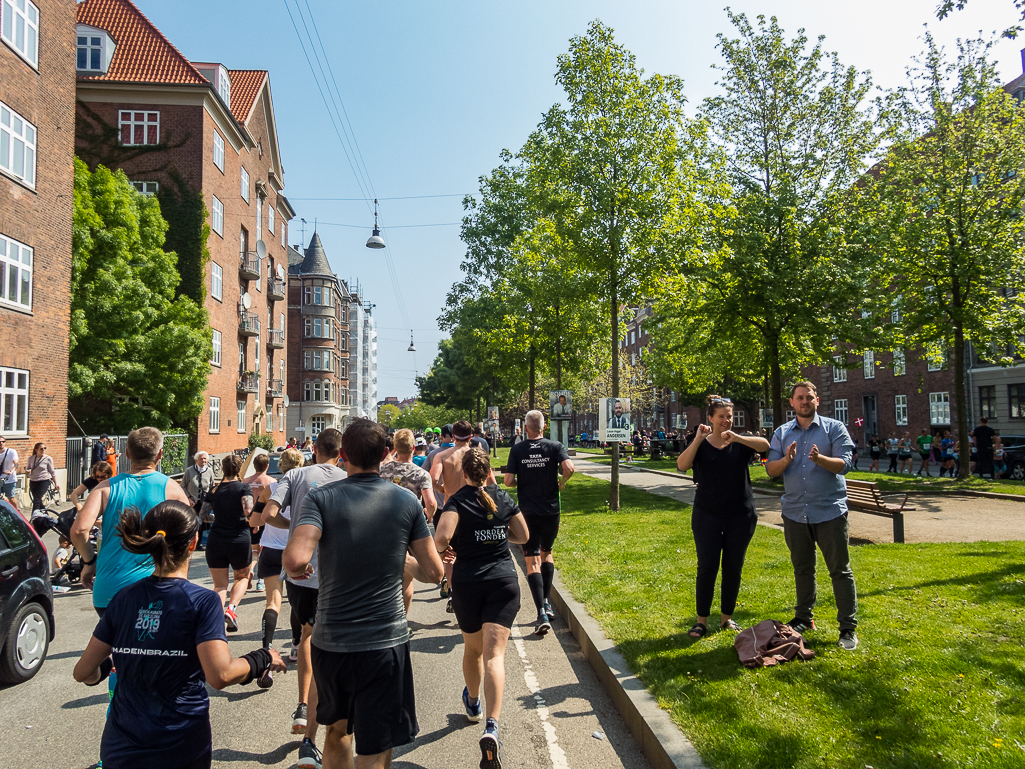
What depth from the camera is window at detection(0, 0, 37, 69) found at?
17.8 m

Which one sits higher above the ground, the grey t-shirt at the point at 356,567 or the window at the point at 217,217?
the window at the point at 217,217

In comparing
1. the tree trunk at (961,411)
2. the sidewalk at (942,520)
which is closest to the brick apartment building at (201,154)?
the sidewalk at (942,520)

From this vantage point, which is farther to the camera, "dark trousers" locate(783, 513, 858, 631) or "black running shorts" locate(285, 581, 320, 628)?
"dark trousers" locate(783, 513, 858, 631)

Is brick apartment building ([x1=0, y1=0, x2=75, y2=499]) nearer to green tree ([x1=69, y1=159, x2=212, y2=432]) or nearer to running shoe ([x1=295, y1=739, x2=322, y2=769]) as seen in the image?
green tree ([x1=69, y1=159, x2=212, y2=432])

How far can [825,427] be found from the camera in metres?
5.70

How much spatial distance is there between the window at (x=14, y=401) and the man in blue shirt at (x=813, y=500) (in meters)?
19.1

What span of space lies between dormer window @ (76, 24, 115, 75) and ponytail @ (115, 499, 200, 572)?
35.1 m

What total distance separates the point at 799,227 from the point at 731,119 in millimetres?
3809

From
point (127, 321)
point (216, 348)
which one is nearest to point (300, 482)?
point (127, 321)

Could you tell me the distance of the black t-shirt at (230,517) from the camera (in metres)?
6.69

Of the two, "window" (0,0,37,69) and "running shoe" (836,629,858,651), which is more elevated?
"window" (0,0,37,69)

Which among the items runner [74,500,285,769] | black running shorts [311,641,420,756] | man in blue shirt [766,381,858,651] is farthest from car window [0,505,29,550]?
man in blue shirt [766,381,858,651]

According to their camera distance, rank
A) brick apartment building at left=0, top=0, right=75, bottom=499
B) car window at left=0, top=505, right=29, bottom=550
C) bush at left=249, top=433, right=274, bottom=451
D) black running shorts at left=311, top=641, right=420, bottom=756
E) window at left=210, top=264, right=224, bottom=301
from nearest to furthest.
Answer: black running shorts at left=311, top=641, right=420, bottom=756, car window at left=0, top=505, right=29, bottom=550, brick apartment building at left=0, top=0, right=75, bottom=499, window at left=210, top=264, right=224, bottom=301, bush at left=249, top=433, right=274, bottom=451

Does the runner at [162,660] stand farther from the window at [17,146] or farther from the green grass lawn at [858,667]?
the window at [17,146]
